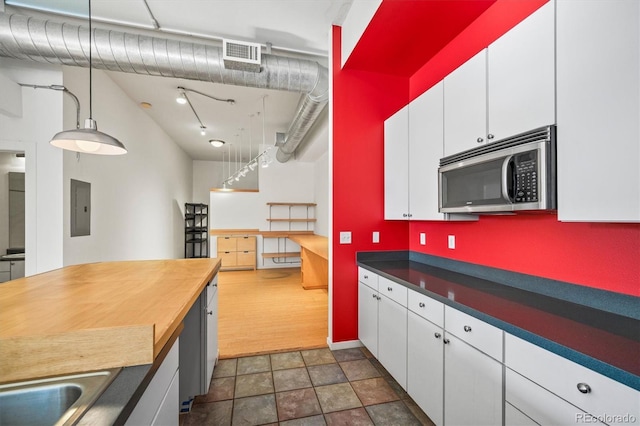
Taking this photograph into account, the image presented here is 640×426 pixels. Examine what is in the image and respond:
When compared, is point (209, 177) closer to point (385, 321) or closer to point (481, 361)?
point (385, 321)

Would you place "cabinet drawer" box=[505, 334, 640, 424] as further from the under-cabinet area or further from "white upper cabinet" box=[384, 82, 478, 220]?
"white upper cabinet" box=[384, 82, 478, 220]

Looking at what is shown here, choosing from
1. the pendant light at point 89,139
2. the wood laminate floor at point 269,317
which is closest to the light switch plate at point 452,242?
the wood laminate floor at point 269,317

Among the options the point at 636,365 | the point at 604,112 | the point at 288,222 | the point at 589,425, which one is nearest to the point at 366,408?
the point at 589,425

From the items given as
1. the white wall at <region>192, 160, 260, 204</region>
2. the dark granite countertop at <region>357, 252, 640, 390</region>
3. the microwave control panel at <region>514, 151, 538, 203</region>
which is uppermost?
the white wall at <region>192, 160, 260, 204</region>

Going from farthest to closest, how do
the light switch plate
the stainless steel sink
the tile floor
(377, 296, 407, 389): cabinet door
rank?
the light switch plate, (377, 296, 407, 389): cabinet door, the tile floor, the stainless steel sink

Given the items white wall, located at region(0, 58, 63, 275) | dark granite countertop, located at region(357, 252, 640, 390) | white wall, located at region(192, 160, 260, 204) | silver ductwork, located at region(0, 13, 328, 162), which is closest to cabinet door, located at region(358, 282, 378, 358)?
dark granite countertop, located at region(357, 252, 640, 390)

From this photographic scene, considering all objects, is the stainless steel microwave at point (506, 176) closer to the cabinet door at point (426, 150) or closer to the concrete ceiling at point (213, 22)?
the cabinet door at point (426, 150)

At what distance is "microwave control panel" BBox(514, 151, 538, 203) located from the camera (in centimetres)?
127

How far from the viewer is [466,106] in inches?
68.4

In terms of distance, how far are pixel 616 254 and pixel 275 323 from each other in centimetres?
305

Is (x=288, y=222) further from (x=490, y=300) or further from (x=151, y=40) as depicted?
(x=490, y=300)

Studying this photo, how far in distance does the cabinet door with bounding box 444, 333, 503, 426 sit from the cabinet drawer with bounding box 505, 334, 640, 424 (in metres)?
0.13

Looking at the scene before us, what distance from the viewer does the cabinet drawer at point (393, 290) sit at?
1878mm

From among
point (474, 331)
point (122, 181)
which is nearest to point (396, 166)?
point (474, 331)
